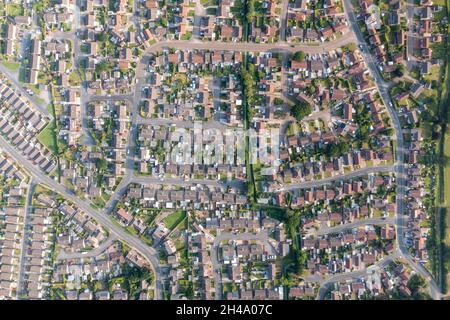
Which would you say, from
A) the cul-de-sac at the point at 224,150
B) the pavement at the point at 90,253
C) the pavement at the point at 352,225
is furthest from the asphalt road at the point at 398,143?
the pavement at the point at 90,253

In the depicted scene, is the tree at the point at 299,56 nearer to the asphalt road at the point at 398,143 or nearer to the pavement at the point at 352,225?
the asphalt road at the point at 398,143

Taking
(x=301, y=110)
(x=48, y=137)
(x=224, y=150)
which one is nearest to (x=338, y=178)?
(x=301, y=110)

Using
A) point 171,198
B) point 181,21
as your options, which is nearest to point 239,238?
point 171,198

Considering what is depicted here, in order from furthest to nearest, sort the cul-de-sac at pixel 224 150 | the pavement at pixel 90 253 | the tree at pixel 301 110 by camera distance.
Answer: the pavement at pixel 90 253 → the cul-de-sac at pixel 224 150 → the tree at pixel 301 110

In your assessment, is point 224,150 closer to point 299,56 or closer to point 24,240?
point 299,56

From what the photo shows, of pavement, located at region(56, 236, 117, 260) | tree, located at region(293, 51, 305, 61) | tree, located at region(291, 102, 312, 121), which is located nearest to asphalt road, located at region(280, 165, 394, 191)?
tree, located at region(291, 102, 312, 121)
